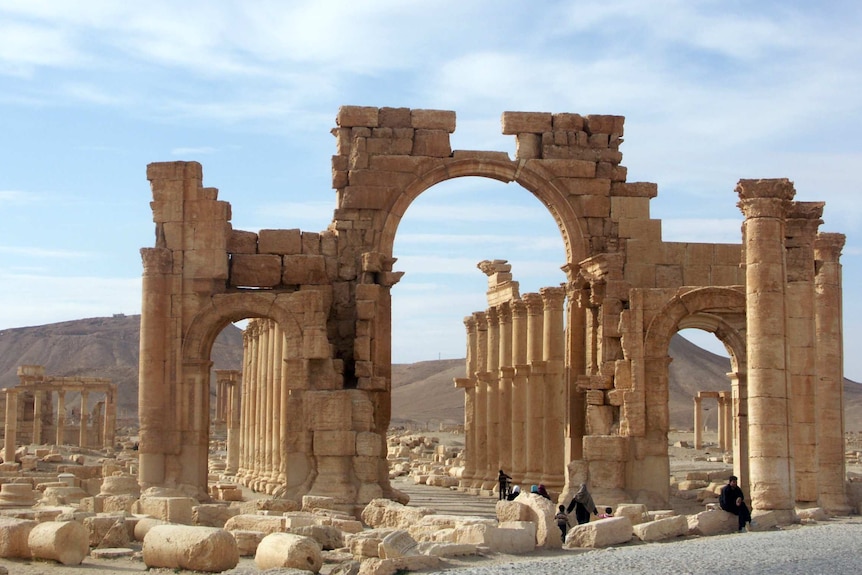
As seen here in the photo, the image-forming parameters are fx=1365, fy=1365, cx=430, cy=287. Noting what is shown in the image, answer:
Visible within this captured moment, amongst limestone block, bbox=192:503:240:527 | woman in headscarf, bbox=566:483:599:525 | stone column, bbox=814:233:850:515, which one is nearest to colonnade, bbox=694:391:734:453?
stone column, bbox=814:233:850:515

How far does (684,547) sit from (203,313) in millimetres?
11809

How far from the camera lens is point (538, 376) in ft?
101

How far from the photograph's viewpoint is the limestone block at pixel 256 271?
1018 inches

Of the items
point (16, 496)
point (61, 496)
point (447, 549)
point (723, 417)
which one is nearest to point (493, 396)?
point (61, 496)

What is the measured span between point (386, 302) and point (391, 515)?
6.12 m

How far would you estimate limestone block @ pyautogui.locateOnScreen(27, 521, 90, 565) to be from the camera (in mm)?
15984

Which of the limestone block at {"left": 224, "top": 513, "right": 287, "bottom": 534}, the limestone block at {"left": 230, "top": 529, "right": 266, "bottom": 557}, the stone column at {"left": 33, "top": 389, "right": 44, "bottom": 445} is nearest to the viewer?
the limestone block at {"left": 230, "top": 529, "right": 266, "bottom": 557}

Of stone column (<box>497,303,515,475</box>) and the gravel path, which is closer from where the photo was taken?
the gravel path

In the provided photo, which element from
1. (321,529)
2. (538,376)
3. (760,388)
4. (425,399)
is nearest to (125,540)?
(321,529)

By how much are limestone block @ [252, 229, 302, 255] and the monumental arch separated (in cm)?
2

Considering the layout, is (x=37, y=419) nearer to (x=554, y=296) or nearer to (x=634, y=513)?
(x=554, y=296)

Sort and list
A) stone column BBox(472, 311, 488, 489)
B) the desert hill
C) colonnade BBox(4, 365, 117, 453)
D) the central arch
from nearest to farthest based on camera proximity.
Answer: the central arch → stone column BBox(472, 311, 488, 489) → colonnade BBox(4, 365, 117, 453) → the desert hill

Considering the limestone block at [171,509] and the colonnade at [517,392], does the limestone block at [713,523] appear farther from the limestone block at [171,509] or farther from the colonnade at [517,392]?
the colonnade at [517,392]

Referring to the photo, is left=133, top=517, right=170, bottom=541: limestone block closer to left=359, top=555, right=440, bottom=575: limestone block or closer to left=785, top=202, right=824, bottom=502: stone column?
left=359, top=555, right=440, bottom=575: limestone block
